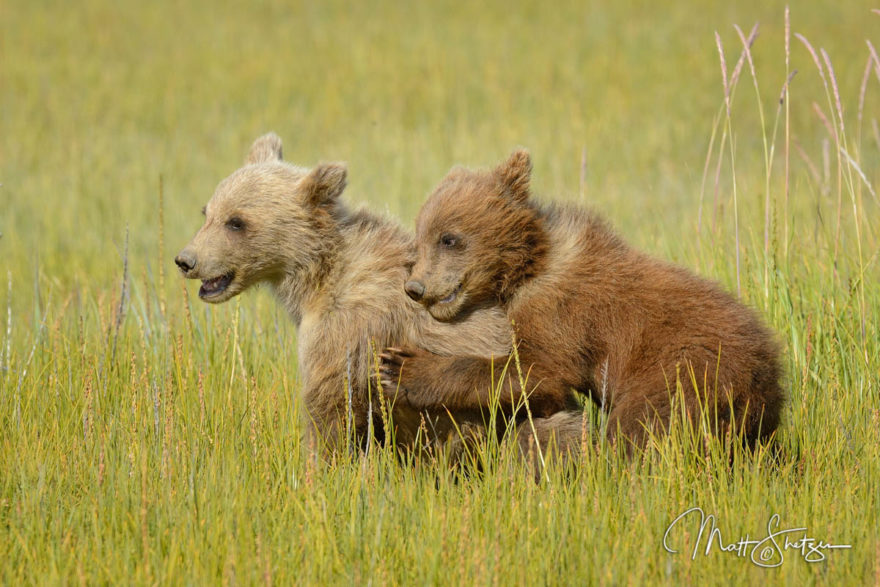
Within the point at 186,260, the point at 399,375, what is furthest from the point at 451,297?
the point at 186,260

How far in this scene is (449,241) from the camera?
468 cm

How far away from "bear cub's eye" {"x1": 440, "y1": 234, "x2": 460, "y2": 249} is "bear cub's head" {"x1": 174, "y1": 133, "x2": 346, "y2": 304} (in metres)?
0.63

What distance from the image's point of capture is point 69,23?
65.5 ft

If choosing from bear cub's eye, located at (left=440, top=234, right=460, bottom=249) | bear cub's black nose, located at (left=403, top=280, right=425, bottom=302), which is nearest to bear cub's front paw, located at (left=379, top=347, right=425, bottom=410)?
bear cub's black nose, located at (left=403, top=280, right=425, bottom=302)

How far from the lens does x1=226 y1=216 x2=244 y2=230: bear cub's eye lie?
5105 millimetres

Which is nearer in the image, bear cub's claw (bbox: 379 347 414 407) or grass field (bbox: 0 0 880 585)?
grass field (bbox: 0 0 880 585)

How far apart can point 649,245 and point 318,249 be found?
11.2 ft

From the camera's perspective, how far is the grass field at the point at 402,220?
364 cm

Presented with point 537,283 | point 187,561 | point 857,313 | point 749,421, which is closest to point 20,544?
point 187,561

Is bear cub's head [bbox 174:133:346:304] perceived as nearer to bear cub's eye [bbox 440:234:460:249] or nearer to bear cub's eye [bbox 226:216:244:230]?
bear cub's eye [bbox 226:216:244:230]
